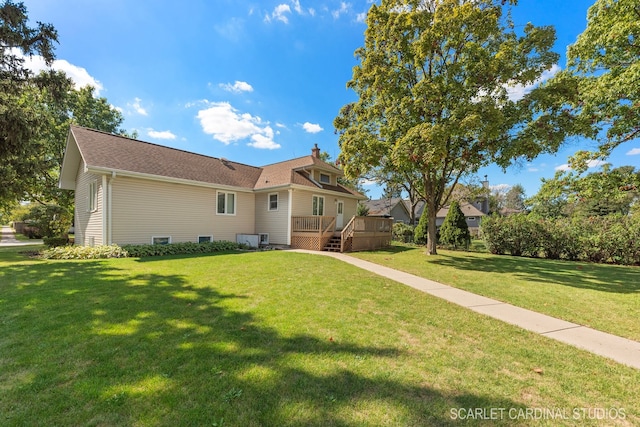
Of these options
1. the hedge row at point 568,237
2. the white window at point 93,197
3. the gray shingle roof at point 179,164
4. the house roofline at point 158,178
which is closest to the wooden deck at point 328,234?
the gray shingle roof at point 179,164

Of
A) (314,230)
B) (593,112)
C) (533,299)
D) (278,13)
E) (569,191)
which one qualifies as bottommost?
(533,299)

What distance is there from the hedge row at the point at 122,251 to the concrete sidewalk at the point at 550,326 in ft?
33.6

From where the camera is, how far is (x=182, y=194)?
13750mm

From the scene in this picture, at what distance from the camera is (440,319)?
14.7ft

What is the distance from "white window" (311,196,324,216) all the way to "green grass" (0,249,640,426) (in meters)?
11.9

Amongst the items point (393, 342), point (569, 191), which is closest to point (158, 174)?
point (393, 342)

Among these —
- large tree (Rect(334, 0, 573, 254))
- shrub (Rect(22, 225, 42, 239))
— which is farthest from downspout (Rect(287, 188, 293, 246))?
shrub (Rect(22, 225, 42, 239))

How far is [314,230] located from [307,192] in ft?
9.28

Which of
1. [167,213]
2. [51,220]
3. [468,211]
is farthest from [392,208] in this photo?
[51,220]

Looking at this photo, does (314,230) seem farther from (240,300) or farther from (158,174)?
(240,300)

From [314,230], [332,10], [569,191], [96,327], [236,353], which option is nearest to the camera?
[236,353]

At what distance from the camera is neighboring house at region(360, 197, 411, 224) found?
40.3 m

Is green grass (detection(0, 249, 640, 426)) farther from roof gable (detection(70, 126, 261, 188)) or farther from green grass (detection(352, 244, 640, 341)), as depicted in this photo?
roof gable (detection(70, 126, 261, 188))

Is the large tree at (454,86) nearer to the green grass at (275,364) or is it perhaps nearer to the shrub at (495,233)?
the shrub at (495,233)
